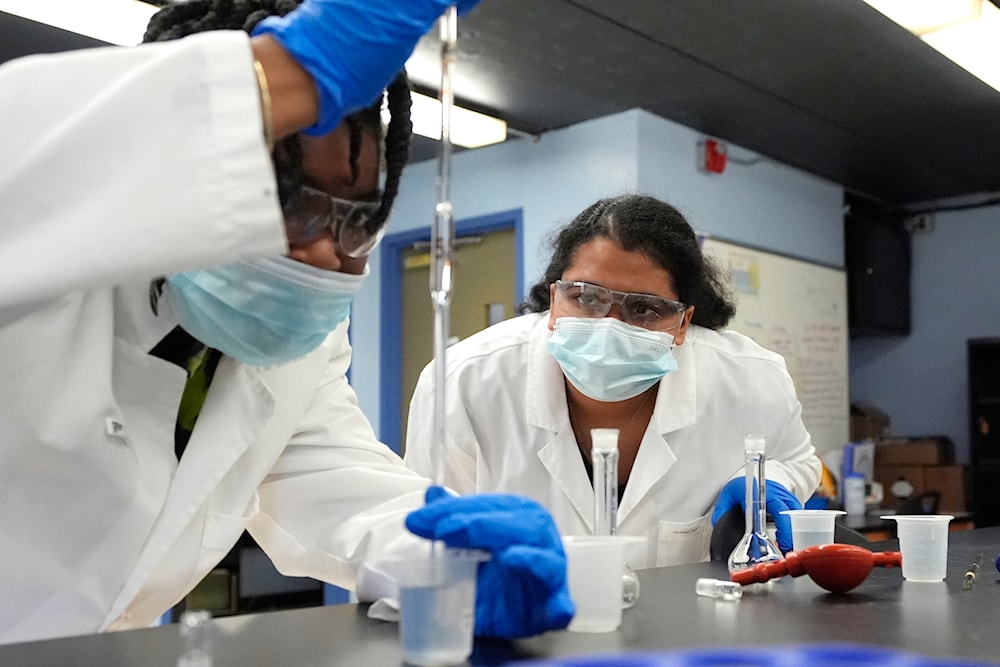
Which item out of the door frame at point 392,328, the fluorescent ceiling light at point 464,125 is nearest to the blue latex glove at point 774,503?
the fluorescent ceiling light at point 464,125

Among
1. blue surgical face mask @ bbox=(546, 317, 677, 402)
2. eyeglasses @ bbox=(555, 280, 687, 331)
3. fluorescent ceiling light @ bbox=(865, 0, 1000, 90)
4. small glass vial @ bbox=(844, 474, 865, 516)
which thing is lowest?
small glass vial @ bbox=(844, 474, 865, 516)

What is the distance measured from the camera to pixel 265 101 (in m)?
0.74

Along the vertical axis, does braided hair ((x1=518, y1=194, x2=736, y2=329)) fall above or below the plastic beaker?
above

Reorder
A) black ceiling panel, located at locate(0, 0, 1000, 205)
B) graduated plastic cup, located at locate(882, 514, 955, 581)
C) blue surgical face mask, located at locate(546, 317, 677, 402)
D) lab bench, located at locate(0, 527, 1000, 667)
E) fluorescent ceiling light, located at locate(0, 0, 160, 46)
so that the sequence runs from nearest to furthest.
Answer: lab bench, located at locate(0, 527, 1000, 667)
graduated plastic cup, located at locate(882, 514, 955, 581)
blue surgical face mask, located at locate(546, 317, 677, 402)
fluorescent ceiling light, located at locate(0, 0, 160, 46)
black ceiling panel, located at locate(0, 0, 1000, 205)

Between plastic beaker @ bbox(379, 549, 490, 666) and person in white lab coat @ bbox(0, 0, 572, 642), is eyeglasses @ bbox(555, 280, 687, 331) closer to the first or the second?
person in white lab coat @ bbox(0, 0, 572, 642)

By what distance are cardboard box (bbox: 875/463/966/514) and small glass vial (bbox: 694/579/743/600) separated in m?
4.03

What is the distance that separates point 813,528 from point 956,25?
224cm

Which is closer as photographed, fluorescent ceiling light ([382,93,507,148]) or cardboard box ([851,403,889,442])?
fluorescent ceiling light ([382,93,507,148])

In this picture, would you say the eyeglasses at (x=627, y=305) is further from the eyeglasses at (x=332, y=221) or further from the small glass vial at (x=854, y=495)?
the small glass vial at (x=854, y=495)

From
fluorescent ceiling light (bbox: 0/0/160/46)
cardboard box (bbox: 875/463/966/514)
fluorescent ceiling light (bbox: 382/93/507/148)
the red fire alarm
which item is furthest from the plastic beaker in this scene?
cardboard box (bbox: 875/463/966/514)

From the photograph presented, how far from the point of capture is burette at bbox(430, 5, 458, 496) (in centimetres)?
79

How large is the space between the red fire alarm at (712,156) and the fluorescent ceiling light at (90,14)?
219 centimetres

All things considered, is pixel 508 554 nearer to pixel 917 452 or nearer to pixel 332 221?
pixel 332 221

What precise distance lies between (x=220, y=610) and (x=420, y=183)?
80.4 inches
